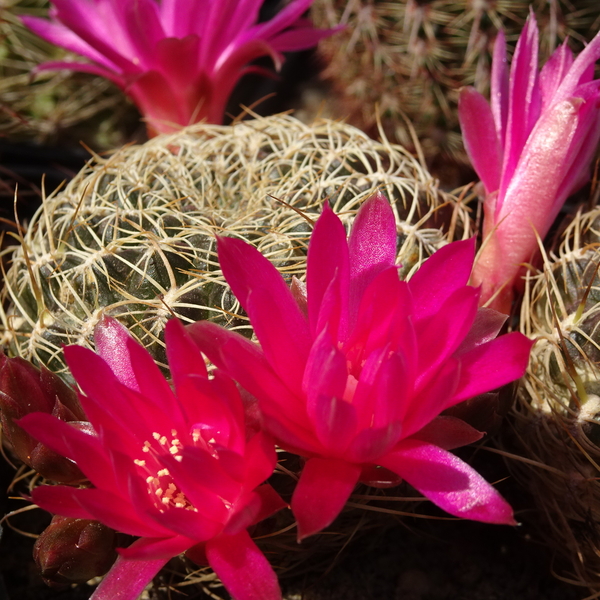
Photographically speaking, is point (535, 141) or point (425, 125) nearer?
point (535, 141)

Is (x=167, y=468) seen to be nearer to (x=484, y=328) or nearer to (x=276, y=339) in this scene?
(x=276, y=339)

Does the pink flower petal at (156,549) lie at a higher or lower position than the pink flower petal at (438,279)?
lower

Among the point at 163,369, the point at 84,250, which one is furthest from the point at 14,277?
the point at 163,369

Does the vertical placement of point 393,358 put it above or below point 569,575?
above

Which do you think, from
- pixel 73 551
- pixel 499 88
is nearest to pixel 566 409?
pixel 499 88

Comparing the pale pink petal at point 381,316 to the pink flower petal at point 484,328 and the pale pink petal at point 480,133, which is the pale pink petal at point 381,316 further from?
the pale pink petal at point 480,133

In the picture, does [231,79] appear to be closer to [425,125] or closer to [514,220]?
[425,125]

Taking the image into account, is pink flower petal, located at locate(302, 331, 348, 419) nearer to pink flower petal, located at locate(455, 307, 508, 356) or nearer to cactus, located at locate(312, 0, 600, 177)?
pink flower petal, located at locate(455, 307, 508, 356)

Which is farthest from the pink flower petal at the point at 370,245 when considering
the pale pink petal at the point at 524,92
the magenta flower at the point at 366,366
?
the pale pink petal at the point at 524,92
